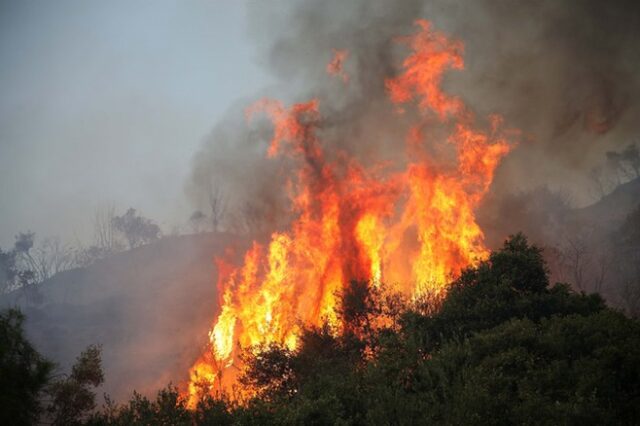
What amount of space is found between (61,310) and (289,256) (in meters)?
85.9

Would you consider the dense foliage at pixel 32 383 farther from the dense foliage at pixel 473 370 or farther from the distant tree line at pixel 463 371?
the dense foliage at pixel 473 370

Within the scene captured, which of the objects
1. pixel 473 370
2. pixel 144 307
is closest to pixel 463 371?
pixel 473 370

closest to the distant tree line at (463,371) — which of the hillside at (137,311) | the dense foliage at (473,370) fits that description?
the dense foliage at (473,370)

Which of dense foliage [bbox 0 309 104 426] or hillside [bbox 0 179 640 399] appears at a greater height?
hillside [bbox 0 179 640 399]

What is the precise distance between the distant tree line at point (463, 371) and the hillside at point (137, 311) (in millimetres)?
41965

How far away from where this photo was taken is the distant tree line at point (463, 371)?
1578 centimetres

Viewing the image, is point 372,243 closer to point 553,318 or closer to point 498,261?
point 498,261

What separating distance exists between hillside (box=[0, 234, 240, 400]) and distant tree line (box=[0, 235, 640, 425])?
41965mm

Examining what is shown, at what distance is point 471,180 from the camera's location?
43031 millimetres

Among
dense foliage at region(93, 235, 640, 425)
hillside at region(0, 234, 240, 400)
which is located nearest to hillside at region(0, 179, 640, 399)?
hillside at region(0, 234, 240, 400)

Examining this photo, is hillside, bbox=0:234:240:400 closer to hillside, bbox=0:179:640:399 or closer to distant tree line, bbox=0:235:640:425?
hillside, bbox=0:179:640:399

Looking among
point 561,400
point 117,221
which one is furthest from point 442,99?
point 117,221

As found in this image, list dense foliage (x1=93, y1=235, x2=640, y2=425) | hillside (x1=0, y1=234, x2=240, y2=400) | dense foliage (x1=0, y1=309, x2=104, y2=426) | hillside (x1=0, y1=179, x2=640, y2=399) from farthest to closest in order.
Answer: hillside (x1=0, y1=179, x2=640, y2=399)
hillside (x1=0, y1=234, x2=240, y2=400)
dense foliage (x1=0, y1=309, x2=104, y2=426)
dense foliage (x1=93, y1=235, x2=640, y2=425)

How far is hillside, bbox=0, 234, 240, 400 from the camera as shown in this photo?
75688 millimetres
